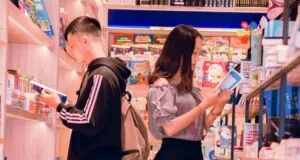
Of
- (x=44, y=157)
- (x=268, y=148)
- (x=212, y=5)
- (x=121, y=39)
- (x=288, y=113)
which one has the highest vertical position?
(x=212, y=5)

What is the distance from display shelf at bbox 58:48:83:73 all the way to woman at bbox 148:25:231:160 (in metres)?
1.15

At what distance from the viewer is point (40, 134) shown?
364 centimetres

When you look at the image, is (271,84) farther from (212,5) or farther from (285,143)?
(212,5)

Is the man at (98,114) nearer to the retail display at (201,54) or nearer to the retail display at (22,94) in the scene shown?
the retail display at (22,94)

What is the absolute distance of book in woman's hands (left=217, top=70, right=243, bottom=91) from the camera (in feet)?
9.81

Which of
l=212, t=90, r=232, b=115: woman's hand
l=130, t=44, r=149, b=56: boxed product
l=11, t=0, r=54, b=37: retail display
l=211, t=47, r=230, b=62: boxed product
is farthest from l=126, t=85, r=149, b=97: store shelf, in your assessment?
l=212, t=90, r=232, b=115: woman's hand

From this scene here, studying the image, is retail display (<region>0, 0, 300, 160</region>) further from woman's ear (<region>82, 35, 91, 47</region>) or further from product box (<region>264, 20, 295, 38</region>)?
woman's ear (<region>82, 35, 91, 47</region>)

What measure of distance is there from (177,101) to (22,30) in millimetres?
901

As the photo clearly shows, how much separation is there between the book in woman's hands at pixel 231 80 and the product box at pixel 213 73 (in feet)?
8.26

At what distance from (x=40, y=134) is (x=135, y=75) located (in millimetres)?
2125

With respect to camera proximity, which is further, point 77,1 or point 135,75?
point 135,75

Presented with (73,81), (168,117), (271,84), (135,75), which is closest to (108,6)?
(135,75)

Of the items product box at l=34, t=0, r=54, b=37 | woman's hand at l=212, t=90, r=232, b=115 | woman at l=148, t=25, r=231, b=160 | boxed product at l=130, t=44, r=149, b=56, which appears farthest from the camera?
boxed product at l=130, t=44, r=149, b=56

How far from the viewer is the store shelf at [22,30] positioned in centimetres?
270
